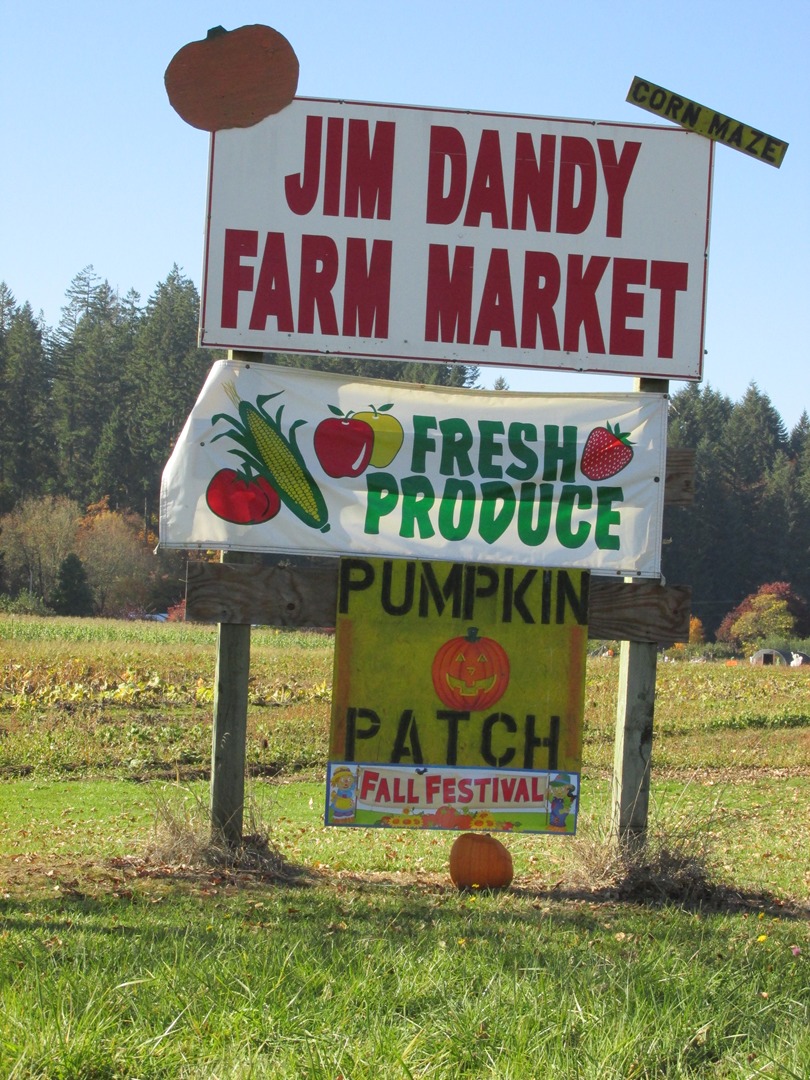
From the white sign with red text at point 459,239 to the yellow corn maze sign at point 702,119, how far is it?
4.3 inches

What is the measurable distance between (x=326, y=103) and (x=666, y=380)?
9.25 feet

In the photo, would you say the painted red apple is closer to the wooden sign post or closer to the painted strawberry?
the painted strawberry

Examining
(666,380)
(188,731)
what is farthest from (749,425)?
(666,380)

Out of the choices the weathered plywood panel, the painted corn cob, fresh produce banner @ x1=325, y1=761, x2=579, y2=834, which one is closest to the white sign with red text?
the painted corn cob

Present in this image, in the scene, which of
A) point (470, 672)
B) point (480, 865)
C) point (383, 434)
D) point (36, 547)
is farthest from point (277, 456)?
point (36, 547)

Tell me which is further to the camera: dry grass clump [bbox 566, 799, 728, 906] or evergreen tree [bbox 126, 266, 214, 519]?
evergreen tree [bbox 126, 266, 214, 519]

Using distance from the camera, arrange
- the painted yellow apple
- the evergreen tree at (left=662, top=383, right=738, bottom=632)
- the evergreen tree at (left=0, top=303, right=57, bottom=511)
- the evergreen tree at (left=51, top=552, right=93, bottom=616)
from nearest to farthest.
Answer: the painted yellow apple < the evergreen tree at (left=51, top=552, right=93, bottom=616) < the evergreen tree at (left=0, top=303, right=57, bottom=511) < the evergreen tree at (left=662, top=383, right=738, bottom=632)

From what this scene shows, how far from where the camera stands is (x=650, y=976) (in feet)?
16.7

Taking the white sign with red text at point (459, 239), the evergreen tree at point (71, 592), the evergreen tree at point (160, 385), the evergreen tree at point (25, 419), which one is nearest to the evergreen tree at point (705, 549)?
the evergreen tree at point (160, 385)

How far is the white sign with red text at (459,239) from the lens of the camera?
26.1 ft

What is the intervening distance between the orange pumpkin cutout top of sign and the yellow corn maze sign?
7.37ft

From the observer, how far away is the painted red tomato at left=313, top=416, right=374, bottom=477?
7887mm

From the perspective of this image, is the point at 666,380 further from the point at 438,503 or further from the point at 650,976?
the point at 650,976

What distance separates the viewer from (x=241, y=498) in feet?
25.7
